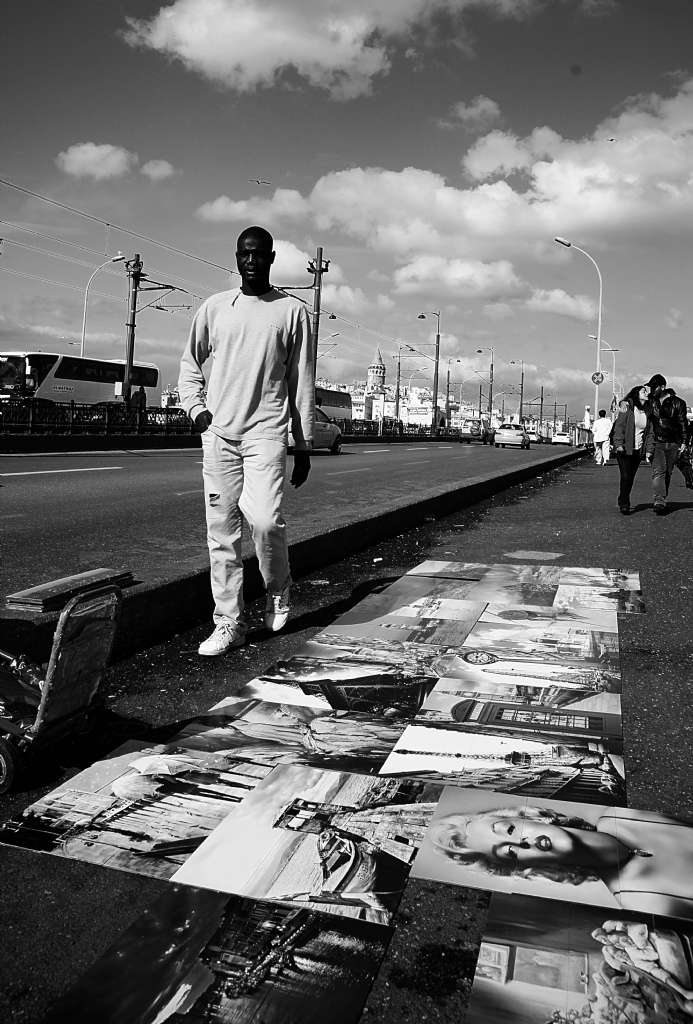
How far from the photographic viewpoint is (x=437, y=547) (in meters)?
7.47

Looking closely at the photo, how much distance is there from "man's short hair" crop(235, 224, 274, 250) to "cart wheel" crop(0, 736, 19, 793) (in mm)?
2348

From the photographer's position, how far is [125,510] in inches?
343

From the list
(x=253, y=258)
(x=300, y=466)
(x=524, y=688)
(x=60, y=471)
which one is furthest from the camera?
(x=60, y=471)

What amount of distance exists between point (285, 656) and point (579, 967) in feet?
7.82

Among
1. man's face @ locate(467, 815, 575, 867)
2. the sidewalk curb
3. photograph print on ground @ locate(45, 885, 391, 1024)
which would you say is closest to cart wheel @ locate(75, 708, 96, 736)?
the sidewalk curb

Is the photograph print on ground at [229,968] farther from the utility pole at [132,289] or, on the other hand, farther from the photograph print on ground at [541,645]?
the utility pole at [132,289]

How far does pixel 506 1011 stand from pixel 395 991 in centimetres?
22

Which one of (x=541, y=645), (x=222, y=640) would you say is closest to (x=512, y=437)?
(x=541, y=645)

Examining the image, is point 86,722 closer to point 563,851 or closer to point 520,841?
point 520,841

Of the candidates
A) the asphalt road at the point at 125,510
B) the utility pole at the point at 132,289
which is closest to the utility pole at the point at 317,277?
the utility pole at the point at 132,289

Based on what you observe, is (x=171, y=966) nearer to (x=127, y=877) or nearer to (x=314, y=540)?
(x=127, y=877)

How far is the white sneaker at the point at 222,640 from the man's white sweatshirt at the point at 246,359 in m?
0.87

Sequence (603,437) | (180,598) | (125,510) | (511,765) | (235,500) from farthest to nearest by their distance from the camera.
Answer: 1. (603,437)
2. (125,510)
3. (180,598)
4. (235,500)
5. (511,765)

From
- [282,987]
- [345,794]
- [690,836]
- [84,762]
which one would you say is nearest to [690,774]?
[690,836]
